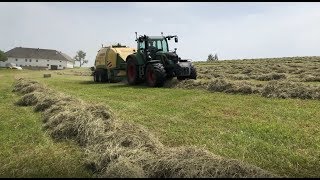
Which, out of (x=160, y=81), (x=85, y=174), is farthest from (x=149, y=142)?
(x=160, y=81)

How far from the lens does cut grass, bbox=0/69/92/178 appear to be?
6.50 m

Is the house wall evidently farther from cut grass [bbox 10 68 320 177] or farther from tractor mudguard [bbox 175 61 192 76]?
cut grass [bbox 10 68 320 177]

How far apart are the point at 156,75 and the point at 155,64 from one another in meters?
0.80

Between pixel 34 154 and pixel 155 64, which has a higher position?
pixel 155 64

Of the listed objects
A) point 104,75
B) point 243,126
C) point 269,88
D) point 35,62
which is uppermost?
point 35,62

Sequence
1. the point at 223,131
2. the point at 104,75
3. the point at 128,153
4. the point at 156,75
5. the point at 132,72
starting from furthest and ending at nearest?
the point at 104,75
the point at 132,72
the point at 156,75
the point at 223,131
the point at 128,153

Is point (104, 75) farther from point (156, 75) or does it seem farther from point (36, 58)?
point (36, 58)

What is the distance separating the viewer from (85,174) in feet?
20.7

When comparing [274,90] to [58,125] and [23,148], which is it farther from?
[23,148]

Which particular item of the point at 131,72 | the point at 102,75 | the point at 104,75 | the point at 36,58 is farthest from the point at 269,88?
the point at 36,58

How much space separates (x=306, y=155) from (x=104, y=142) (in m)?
3.59

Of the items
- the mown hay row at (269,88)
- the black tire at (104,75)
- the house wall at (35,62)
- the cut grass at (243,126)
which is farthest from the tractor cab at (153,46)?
the house wall at (35,62)

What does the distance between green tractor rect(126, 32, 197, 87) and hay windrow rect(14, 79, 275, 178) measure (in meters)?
10.9

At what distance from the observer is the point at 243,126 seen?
30.8ft
